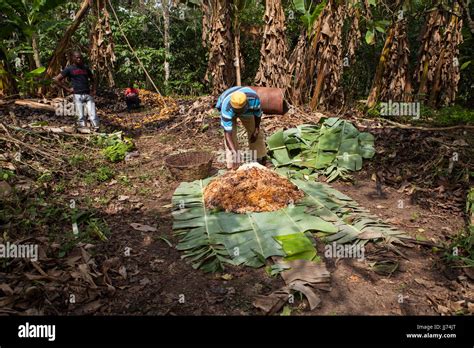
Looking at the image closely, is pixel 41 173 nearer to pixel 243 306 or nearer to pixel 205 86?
pixel 243 306

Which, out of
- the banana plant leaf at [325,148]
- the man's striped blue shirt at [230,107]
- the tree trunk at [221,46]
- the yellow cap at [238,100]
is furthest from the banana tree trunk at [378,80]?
the yellow cap at [238,100]

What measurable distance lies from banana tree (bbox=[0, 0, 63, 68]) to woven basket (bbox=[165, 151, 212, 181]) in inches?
207

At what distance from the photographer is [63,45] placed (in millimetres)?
9500

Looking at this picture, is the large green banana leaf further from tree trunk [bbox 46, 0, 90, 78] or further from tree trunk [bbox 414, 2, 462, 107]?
tree trunk [bbox 46, 0, 90, 78]

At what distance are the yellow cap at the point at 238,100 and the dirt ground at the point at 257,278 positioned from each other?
1.75 meters

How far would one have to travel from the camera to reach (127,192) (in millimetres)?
5609

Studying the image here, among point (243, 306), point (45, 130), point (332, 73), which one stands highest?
point (332, 73)

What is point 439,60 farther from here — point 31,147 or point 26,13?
point 26,13

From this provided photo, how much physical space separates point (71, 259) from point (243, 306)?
1.79 metres

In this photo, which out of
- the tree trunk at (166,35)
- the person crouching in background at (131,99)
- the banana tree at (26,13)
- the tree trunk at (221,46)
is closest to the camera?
the banana tree at (26,13)

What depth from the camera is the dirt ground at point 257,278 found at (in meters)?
3.05

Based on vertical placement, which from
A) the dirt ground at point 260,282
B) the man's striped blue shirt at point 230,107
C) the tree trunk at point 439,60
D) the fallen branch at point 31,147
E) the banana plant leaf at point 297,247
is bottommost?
the dirt ground at point 260,282

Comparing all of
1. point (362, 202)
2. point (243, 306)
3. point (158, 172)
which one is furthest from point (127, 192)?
point (362, 202)

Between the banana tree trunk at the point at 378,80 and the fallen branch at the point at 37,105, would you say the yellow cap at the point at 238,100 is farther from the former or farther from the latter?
the fallen branch at the point at 37,105
